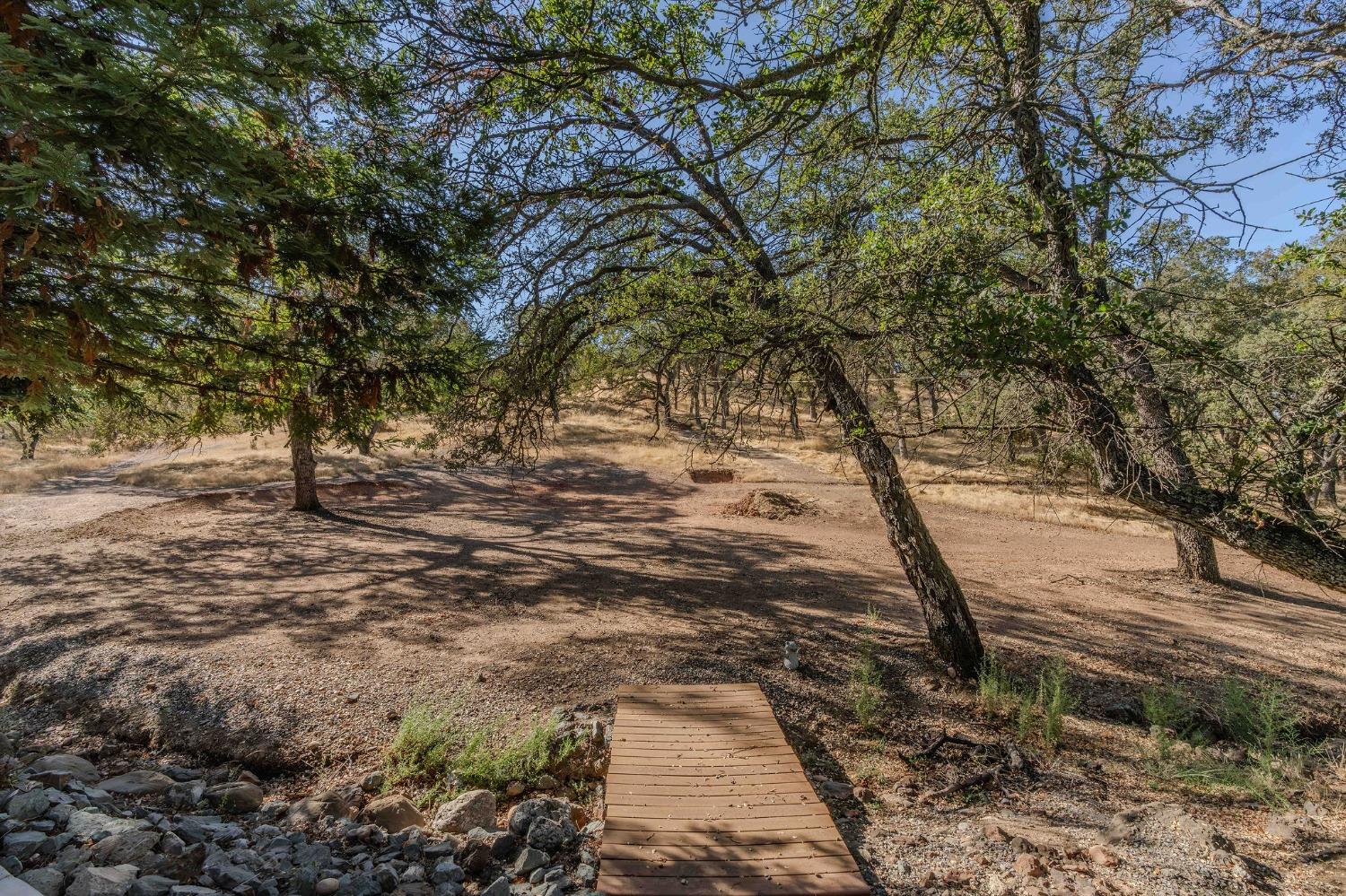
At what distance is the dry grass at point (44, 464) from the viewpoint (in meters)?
18.4

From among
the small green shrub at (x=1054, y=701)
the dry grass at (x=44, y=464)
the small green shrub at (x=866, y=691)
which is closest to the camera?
the small green shrub at (x=1054, y=701)

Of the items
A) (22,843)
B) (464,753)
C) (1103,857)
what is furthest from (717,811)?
(22,843)

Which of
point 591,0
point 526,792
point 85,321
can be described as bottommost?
point 526,792

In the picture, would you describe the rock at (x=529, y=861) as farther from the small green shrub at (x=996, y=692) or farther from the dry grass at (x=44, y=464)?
the dry grass at (x=44, y=464)

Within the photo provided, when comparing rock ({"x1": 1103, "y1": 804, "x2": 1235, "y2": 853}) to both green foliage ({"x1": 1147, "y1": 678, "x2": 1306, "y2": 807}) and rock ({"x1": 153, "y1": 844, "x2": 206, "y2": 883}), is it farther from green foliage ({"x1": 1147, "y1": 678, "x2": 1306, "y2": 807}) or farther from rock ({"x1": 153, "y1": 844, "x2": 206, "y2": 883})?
rock ({"x1": 153, "y1": 844, "x2": 206, "y2": 883})

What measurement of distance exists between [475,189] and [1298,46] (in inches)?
255

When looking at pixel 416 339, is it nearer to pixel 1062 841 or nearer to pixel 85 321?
pixel 85 321

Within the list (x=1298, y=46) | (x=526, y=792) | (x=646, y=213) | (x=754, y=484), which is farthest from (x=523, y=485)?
(x=1298, y=46)

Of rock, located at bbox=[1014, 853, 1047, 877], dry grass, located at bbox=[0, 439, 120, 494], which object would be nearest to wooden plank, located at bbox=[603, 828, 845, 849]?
rock, located at bbox=[1014, 853, 1047, 877]

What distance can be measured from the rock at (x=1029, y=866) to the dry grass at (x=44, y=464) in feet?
83.1

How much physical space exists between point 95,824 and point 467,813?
2.06m

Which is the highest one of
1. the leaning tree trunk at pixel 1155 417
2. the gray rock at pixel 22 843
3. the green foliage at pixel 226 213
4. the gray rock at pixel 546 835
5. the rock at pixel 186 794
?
the green foliage at pixel 226 213

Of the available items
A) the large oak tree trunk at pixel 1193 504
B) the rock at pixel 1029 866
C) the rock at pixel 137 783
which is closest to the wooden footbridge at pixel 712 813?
the rock at pixel 1029 866

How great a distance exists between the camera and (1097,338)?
12.8ft
